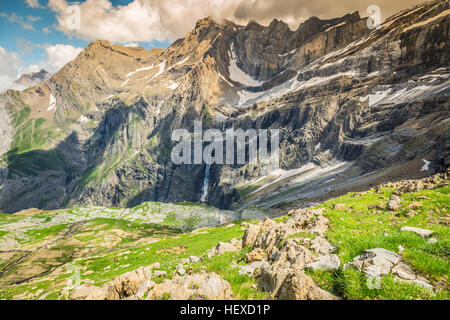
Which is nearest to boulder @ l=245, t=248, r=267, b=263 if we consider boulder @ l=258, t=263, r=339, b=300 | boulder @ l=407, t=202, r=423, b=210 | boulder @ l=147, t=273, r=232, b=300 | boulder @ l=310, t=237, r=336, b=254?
boulder @ l=310, t=237, r=336, b=254

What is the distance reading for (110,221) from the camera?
176 metres

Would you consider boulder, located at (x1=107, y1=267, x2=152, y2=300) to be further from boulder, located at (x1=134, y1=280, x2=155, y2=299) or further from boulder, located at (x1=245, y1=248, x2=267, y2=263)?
boulder, located at (x1=245, y1=248, x2=267, y2=263)

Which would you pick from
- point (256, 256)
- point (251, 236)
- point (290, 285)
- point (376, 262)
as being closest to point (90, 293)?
point (256, 256)

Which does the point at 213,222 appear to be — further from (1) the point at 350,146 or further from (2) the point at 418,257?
(2) the point at 418,257

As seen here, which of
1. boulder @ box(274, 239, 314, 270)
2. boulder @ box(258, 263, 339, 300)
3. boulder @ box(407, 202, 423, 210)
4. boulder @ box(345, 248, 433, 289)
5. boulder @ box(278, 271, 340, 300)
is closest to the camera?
boulder @ box(345, 248, 433, 289)

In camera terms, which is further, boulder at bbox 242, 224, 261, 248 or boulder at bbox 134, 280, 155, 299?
boulder at bbox 242, 224, 261, 248

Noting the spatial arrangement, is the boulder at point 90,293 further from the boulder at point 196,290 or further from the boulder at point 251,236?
the boulder at point 251,236

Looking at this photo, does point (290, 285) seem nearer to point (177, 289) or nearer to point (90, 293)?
point (177, 289)

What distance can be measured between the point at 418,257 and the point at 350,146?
676ft

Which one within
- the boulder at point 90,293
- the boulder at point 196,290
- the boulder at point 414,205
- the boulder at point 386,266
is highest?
the boulder at point 414,205

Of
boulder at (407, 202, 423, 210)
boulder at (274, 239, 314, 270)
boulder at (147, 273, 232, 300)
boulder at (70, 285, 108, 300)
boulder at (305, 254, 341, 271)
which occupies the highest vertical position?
boulder at (407, 202, 423, 210)

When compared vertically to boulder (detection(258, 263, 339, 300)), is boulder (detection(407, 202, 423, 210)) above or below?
above

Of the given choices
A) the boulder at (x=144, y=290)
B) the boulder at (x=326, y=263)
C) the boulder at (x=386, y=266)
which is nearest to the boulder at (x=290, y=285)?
the boulder at (x=326, y=263)
